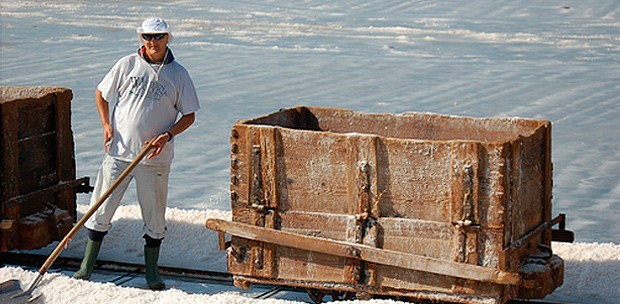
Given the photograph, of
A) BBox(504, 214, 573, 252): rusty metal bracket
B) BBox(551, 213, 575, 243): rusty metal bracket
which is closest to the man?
BBox(504, 214, 573, 252): rusty metal bracket

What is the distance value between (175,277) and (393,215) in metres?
2.03

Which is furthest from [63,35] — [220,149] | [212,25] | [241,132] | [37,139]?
[241,132]

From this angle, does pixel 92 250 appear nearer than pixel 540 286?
No

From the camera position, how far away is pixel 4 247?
25.0 ft

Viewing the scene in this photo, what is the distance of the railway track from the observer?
7.32 m

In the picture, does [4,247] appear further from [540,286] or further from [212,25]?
[212,25]

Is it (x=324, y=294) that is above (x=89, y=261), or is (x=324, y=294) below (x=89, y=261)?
below

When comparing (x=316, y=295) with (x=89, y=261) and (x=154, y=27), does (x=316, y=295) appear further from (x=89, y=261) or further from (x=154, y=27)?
(x=154, y=27)

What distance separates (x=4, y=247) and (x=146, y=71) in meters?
1.64

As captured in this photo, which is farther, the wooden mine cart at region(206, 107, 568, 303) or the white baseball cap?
the white baseball cap

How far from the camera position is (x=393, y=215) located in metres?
6.47

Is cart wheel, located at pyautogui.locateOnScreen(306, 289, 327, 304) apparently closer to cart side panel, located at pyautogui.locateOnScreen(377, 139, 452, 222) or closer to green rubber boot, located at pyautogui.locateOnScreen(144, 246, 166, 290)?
cart side panel, located at pyautogui.locateOnScreen(377, 139, 452, 222)

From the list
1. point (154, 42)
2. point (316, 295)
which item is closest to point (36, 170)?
point (154, 42)

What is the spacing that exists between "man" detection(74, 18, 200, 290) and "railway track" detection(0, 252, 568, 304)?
1.91 feet
